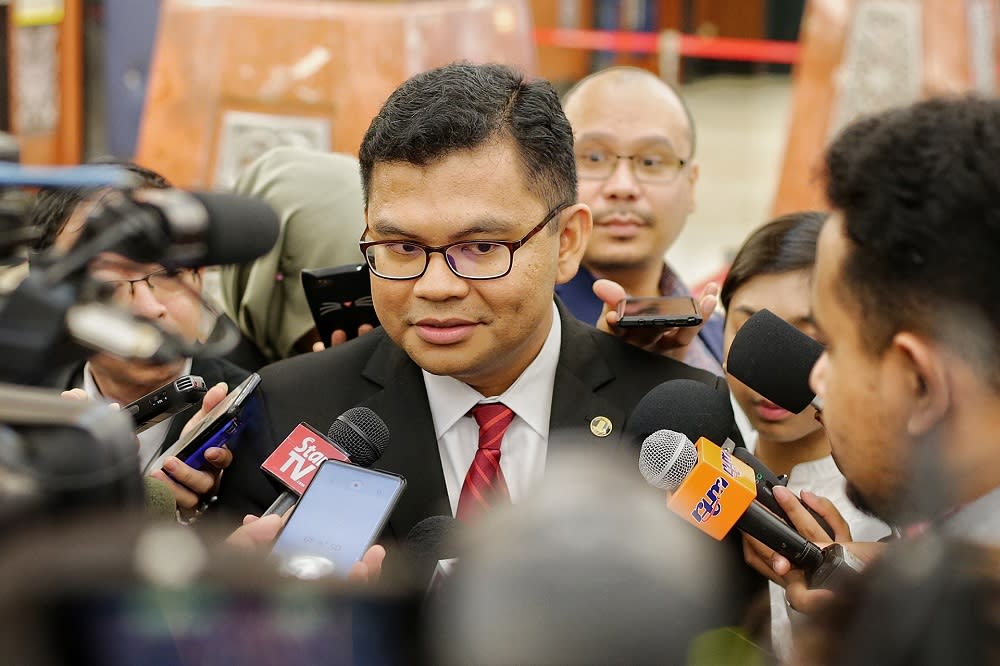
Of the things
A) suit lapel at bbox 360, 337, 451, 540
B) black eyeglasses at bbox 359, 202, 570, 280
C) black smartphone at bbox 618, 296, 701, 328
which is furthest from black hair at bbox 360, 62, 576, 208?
suit lapel at bbox 360, 337, 451, 540

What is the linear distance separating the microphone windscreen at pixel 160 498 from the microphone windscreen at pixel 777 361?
2.99ft

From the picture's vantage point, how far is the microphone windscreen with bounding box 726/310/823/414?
1.89 m

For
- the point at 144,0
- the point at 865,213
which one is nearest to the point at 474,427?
the point at 865,213

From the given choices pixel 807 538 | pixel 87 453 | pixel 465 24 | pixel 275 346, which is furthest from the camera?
pixel 465 24

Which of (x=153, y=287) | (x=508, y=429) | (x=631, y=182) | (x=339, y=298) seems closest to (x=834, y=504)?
(x=508, y=429)

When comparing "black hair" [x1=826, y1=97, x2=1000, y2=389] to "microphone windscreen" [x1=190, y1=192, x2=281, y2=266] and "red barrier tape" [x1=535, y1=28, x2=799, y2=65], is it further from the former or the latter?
"red barrier tape" [x1=535, y1=28, x2=799, y2=65]

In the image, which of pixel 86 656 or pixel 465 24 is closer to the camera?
pixel 86 656

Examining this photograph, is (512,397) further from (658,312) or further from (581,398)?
(658,312)

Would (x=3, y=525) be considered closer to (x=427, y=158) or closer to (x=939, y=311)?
(x=939, y=311)

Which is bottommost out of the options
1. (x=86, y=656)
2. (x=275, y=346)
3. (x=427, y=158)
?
(x=275, y=346)

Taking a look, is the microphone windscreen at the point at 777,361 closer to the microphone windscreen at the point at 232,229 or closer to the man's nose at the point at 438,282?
the man's nose at the point at 438,282

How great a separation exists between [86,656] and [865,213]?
94 centimetres

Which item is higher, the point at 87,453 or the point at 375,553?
the point at 87,453

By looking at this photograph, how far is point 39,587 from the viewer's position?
957 mm
